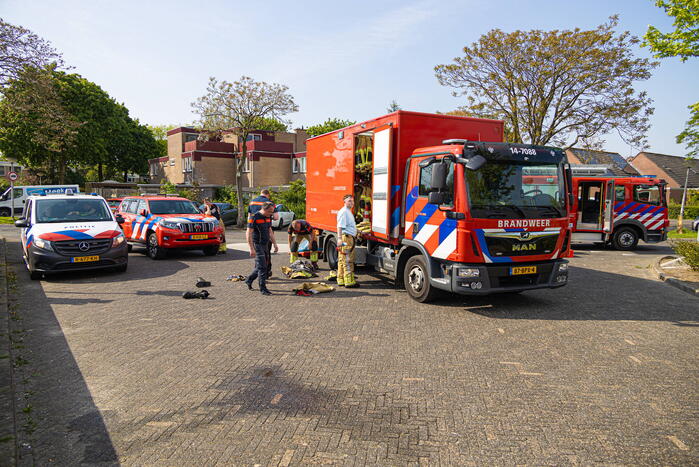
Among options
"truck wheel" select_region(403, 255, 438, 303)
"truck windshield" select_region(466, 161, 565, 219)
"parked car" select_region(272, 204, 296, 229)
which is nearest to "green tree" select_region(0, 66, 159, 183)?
"parked car" select_region(272, 204, 296, 229)

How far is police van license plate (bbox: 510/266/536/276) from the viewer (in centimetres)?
700

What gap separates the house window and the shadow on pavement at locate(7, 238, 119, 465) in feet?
129

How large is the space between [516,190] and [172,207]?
33.4ft

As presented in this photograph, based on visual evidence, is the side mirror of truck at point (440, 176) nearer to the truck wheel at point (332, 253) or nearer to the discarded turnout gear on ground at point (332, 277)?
the discarded turnout gear on ground at point (332, 277)

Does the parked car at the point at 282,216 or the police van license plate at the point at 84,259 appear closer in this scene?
the police van license plate at the point at 84,259

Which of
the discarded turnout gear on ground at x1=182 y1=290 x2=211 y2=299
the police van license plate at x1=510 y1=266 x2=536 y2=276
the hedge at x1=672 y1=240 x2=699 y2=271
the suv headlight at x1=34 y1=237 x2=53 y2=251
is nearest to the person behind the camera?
the police van license plate at x1=510 y1=266 x2=536 y2=276

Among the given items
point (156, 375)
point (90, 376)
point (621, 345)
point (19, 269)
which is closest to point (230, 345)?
point (156, 375)

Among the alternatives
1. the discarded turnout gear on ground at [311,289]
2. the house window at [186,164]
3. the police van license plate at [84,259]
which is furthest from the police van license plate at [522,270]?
the house window at [186,164]

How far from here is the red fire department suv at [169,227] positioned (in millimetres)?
12453

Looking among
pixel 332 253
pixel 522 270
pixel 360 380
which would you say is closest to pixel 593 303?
pixel 522 270

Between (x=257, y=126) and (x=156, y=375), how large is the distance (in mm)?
22710

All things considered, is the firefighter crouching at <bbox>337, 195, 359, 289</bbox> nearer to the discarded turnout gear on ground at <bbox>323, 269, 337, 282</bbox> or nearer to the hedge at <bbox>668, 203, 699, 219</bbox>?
the discarded turnout gear on ground at <bbox>323, 269, 337, 282</bbox>

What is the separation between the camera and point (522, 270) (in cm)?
707

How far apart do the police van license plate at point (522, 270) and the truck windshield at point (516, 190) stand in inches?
31.1
